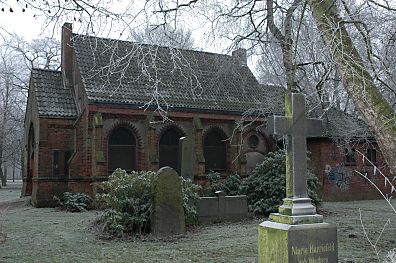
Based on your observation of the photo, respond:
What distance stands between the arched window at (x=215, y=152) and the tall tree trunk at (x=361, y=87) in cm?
1828

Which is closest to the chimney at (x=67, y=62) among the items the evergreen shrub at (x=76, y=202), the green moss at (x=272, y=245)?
the evergreen shrub at (x=76, y=202)

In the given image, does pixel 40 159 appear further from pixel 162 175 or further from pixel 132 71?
pixel 162 175

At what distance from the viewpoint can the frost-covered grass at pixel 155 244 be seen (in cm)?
934

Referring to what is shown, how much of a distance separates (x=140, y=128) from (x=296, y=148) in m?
17.3

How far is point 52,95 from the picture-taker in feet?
79.7

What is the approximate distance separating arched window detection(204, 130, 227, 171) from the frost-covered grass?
34.1 ft

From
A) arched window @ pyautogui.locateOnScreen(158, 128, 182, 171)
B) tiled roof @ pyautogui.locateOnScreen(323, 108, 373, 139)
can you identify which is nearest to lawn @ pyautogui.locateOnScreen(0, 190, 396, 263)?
tiled roof @ pyautogui.locateOnScreen(323, 108, 373, 139)

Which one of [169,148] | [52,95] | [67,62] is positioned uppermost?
[67,62]

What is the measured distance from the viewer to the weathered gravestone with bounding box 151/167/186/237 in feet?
40.3

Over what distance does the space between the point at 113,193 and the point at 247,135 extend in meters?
14.7

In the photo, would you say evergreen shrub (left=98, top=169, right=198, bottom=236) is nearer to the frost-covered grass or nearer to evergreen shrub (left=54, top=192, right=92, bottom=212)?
the frost-covered grass

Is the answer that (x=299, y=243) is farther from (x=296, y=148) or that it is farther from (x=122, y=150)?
(x=122, y=150)

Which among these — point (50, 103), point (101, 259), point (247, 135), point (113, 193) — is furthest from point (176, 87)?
point (101, 259)

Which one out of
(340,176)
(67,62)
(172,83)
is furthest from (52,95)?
(340,176)
